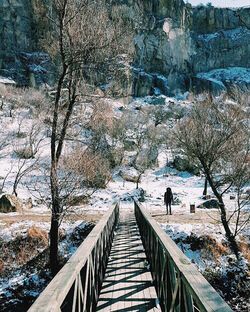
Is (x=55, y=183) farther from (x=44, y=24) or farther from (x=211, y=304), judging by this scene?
(x=211, y=304)

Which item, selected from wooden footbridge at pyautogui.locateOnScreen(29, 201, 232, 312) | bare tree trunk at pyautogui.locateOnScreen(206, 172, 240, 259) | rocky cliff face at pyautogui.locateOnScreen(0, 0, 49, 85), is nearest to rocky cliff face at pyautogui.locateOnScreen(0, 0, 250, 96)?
rocky cliff face at pyautogui.locateOnScreen(0, 0, 49, 85)

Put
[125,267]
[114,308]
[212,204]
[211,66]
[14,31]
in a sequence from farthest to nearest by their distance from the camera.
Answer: [211,66] → [14,31] → [212,204] → [125,267] → [114,308]

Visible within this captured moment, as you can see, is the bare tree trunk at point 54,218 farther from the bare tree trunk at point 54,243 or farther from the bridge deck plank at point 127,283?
the bridge deck plank at point 127,283

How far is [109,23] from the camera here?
13.4m

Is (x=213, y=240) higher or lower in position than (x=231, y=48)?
lower

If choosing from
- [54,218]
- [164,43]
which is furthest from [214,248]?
[164,43]

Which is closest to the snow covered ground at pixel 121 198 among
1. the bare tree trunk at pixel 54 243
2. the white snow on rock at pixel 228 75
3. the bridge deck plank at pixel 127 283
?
the bare tree trunk at pixel 54 243

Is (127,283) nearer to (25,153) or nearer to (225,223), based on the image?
(225,223)

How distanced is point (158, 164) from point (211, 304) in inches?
2194

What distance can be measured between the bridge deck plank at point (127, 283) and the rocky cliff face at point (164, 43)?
229ft

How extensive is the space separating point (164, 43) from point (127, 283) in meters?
99.6

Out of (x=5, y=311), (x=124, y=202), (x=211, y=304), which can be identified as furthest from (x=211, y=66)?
(x=211, y=304)

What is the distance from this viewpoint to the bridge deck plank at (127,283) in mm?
6031

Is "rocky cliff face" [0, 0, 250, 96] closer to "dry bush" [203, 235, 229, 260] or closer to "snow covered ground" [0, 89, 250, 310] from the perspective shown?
"snow covered ground" [0, 89, 250, 310]
